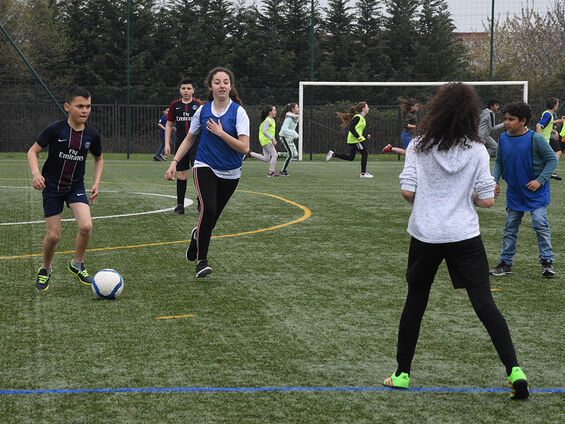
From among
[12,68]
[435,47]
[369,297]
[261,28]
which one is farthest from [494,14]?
[369,297]

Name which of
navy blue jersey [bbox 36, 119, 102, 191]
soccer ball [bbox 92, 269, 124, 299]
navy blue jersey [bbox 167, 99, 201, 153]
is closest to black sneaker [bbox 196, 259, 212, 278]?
soccer ball [bbox 92, 269, 124, 299]

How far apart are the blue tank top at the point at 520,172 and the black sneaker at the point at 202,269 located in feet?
9.35

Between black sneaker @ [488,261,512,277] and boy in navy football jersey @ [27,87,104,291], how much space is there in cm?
372

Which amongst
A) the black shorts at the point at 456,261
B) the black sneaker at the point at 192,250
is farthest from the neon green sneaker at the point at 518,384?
the black sneaker at the point at 192,250

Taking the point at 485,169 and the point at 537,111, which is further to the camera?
the point at 537,111

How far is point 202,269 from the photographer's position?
7.09 m

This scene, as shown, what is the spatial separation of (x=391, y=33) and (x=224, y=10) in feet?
23.1

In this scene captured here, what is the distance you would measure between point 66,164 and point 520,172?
3.99 meters

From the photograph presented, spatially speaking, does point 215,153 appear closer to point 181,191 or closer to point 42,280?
point 42,280

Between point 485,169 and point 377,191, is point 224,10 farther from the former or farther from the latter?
point 485,169

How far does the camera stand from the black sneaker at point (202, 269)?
278 inches

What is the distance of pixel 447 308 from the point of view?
6004 mm

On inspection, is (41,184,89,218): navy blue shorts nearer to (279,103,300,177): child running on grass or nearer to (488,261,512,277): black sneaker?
(488,261,512,277): black sneaker

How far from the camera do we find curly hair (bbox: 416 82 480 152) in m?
4.06
